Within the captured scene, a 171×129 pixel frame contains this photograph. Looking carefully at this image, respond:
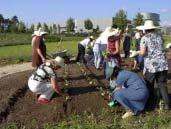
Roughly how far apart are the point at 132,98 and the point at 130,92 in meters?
0.13

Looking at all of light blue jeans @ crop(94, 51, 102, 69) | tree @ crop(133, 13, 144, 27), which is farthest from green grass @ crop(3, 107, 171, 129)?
tree @ crop(133, 13, 144, 27)

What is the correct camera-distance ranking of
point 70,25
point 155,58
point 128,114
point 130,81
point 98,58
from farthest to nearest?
point 70,25 → point 98,58 → point 155,58 → point 130,81 → point 128,114

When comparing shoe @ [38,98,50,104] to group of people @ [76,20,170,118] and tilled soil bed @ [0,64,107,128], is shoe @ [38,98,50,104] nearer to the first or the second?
tilled soil bed @ [0,64,107,128]

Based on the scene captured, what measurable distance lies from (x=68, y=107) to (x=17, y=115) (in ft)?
3.66

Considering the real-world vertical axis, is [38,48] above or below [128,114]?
above

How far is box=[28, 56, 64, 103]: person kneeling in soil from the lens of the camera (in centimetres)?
1058

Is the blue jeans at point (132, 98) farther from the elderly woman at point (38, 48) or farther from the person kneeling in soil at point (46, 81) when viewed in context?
the elderly woman at point (38, 48)

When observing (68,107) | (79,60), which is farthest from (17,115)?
(79,60)

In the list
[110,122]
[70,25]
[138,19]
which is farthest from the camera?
[70,25]

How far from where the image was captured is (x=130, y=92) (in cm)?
949

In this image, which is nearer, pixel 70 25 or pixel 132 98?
pixel 132 98

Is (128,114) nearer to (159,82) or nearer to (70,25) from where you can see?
(159,82)

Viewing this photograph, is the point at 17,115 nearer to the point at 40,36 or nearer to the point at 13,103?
the point at 13,103

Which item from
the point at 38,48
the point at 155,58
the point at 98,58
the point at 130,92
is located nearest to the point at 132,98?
the point at 130,92
